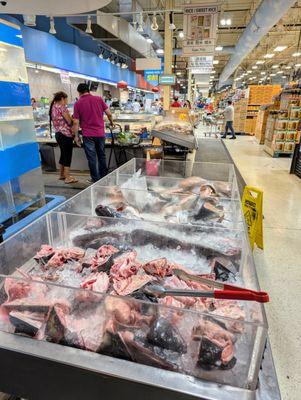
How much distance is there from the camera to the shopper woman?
17.1 ft

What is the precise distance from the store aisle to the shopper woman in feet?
12.6

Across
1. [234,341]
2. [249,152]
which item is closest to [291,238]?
[234,341]

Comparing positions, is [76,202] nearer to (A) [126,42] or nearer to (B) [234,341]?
(B) [234,341]

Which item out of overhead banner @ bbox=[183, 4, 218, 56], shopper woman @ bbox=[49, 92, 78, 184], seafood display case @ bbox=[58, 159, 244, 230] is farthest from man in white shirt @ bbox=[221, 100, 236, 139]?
seafood display case @ bbox=[58, 159, 244, 230]

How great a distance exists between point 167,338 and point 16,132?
3.83 m

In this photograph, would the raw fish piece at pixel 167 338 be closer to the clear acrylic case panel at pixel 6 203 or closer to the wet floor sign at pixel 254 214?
the wet floor sign at pixel 254 214

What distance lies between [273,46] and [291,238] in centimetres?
1564

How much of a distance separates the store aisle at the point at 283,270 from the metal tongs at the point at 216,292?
3.63 feet

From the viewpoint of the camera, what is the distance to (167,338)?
99 centimetres

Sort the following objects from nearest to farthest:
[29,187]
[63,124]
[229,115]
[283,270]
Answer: [283,270] → [29,187] → [63,124] → [229,115]

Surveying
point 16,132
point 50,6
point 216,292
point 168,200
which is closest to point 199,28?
point 16,132

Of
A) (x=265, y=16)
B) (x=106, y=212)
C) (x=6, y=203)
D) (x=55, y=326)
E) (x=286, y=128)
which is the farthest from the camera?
Result: (x=286, y=128)

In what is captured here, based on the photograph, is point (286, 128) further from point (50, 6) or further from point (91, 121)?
point (50, 6)

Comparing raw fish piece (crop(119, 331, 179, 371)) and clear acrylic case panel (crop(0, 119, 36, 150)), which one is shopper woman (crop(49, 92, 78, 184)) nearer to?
clear acrylic case panel (crop(0, 119, 36, 150))
